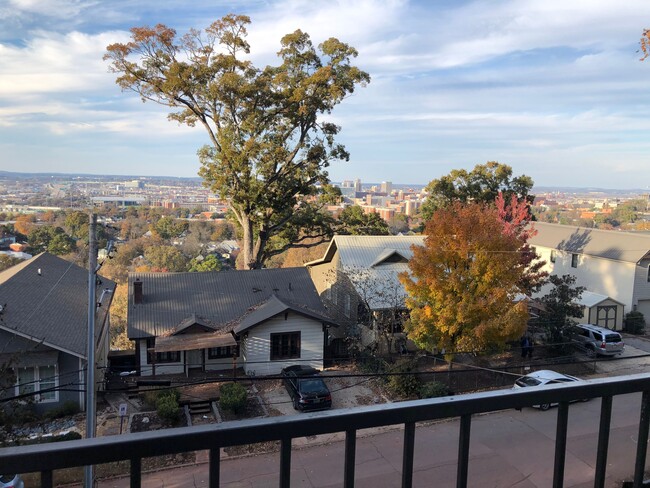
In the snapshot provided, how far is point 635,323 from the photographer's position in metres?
26.9

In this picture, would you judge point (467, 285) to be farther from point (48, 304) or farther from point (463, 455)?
point (463, 455)

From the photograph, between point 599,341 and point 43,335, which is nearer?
point 43,335

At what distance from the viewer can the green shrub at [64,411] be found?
47.7 ft

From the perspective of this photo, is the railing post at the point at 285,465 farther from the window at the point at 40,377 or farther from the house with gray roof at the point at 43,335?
the window at the point at 40,377

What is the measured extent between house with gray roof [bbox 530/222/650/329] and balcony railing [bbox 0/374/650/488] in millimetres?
27533

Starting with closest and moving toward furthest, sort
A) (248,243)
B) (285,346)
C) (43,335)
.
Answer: (43,335) < (285,346) < (248,243)

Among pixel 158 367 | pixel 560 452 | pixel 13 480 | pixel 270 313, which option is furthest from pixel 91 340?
pixel 158 367

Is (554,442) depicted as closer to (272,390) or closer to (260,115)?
(272,390)

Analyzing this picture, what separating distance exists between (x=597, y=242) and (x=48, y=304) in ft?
95.9

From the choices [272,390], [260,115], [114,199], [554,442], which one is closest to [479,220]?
[272,390]

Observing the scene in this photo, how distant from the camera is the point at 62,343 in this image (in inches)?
591

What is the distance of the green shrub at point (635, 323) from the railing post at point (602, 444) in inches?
1156

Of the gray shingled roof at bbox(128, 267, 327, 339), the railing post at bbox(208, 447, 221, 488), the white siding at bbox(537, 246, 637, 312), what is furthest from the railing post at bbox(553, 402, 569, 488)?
the white siding at bbox(537, 246, 637, 312)

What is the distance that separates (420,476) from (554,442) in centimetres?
63
